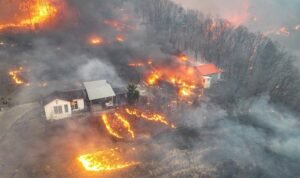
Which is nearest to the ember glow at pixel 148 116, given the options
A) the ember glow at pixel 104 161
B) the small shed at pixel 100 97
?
the small shed at pixel 100 97

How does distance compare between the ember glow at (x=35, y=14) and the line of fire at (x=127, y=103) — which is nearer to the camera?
the line of fire at (x=127, y=103)

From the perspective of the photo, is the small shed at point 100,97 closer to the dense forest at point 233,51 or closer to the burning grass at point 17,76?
the burning grass at point 17,76

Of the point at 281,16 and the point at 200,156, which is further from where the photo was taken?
the point at 281,16

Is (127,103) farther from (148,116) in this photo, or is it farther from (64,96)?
(64,96)

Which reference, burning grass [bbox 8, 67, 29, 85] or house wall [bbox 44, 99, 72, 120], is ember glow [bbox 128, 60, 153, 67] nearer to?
house wall [bbox 44, 99, 72, 120]

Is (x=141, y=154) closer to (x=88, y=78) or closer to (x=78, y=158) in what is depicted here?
(x=78, y=158)

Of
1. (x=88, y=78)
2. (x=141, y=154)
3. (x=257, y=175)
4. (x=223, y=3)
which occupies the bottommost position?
(x=257, y=175)

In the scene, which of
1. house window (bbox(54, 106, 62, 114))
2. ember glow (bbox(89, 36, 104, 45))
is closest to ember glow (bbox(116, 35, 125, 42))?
ember glow (bbox(89, 36, 104, 45))

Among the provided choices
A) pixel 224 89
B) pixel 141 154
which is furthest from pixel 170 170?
pixel 224 89
